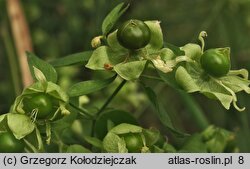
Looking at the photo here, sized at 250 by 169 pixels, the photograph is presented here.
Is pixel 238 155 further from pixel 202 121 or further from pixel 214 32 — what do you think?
pixel 214 32

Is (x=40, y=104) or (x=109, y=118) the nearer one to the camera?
(x=40, y=104)

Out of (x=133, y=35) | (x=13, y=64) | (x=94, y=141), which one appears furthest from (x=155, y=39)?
(x=13, y=64)

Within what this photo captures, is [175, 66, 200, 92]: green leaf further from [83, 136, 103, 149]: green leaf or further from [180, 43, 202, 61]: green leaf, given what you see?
[83, 136, 103, 149]: green leaf

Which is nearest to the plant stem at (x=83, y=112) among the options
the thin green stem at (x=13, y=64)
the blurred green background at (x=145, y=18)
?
the blurred green background at (x=145, y=18)

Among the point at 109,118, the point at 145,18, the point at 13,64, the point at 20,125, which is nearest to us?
the point at 20,125

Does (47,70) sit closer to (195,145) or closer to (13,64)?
(195,145)

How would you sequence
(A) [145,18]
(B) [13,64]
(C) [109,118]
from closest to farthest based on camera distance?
(C) [109,118] < (B) [13,64] < (A) [145,18]

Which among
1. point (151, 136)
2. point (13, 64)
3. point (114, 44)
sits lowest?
point (13, 64)

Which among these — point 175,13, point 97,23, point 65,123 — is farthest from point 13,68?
point 65,123

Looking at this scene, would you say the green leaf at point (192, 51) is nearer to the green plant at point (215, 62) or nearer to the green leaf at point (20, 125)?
the green plant at point (215, 62)
